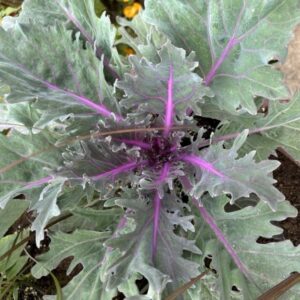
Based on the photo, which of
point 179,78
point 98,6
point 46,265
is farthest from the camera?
point 98,6

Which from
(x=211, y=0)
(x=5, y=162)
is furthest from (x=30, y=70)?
(x=211, y=0)

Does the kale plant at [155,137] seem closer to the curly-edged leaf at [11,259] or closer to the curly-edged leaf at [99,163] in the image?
the curly-edged leaf at [99,163]

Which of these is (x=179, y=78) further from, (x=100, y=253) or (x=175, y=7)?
(x=100, y=253)

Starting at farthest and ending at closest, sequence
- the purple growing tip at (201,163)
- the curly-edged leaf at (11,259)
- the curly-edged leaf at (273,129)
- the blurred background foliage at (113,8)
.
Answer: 1. the blurred background foliage at (113,8)
2. the curly-edged leaf at (11,259)
3. the curly-edged leaf at (273,129)
4. the purple growing tip at (201,163)

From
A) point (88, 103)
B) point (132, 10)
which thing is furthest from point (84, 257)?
point (132, 10)

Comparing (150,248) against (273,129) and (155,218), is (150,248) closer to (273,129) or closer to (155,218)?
(155,218)

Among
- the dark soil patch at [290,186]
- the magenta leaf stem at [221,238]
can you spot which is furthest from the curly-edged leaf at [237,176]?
the dark soil patch at [290,186]

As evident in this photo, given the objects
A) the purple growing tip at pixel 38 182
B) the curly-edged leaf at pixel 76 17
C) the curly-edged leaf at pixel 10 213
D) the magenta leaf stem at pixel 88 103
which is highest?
the curly-edged leaf at pixel 76 17

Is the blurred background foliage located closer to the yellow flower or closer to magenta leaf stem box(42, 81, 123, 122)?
the yellow flower
